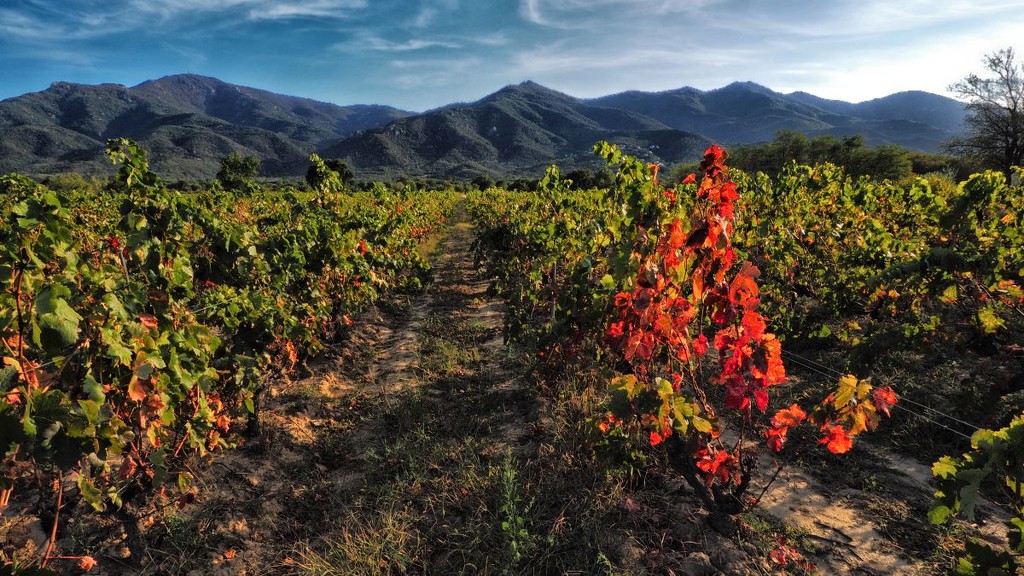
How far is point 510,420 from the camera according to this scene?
4410mm

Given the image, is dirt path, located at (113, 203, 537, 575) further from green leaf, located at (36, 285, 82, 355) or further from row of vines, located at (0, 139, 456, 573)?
green leaf, located at (36, 285, 82, 355)

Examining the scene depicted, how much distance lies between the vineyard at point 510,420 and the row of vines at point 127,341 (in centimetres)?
2

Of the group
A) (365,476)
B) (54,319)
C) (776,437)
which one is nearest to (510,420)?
(365,476)

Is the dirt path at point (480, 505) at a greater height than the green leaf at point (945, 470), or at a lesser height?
lesser

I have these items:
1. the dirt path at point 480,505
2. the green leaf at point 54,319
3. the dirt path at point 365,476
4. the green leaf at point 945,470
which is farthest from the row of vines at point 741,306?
the green leaf at point 54,319

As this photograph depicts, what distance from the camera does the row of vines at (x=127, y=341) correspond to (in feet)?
6.24

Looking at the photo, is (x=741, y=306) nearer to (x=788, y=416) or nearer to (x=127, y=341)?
(x=788, y=416)

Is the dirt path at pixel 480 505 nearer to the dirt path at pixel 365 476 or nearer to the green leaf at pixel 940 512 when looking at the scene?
the dirt path at pixel 365 476

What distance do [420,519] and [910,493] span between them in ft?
12.4

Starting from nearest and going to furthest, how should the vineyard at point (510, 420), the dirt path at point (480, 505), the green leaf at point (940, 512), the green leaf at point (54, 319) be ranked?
the green leaf at point (940, 512)
the green leaf at point (54, 319)
the vineyard at point (510, 420)
the dirt path at point (480, 505)

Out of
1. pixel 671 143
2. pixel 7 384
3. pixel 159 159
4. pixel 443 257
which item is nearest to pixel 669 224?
pixel 7 384

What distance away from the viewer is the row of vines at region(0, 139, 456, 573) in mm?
1902

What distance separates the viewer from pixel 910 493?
3.37 m

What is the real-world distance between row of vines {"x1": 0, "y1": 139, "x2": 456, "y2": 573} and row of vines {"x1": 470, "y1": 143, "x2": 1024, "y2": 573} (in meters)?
2.58
